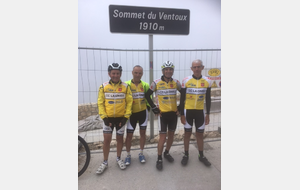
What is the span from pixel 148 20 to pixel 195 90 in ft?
6.17

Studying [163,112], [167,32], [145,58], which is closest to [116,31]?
[145,58]

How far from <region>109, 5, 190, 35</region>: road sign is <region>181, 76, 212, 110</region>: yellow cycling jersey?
4.41 feet

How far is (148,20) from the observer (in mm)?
3205

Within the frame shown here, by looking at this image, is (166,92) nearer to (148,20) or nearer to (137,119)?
(137,119)

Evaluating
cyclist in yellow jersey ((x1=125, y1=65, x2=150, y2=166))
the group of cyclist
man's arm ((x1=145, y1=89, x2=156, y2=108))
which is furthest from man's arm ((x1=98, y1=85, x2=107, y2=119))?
man's arm ((x1=145, y1=89, x2=156, y2=108))

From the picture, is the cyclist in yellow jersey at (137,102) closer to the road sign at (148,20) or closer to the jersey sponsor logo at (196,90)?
the jersey sponsor logo at (196,90)

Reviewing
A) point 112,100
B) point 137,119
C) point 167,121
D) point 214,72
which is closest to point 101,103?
point 112,100

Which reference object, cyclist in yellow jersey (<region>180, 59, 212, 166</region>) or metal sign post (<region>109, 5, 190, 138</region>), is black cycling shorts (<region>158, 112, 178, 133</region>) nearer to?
cyclist in yellow jersey (<region>180, 59, 212, 166</region>)

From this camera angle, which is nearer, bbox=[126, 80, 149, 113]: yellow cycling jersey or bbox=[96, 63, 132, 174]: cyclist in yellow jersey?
bbox=[96, 63, 132, 174]: cyclist in yellow jersey

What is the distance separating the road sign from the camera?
10.1ft

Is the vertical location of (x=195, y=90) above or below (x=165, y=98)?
above

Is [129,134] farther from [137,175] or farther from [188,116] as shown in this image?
[188,116]

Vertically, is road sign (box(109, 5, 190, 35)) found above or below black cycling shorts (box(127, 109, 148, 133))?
above

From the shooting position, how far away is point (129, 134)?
292 cm
